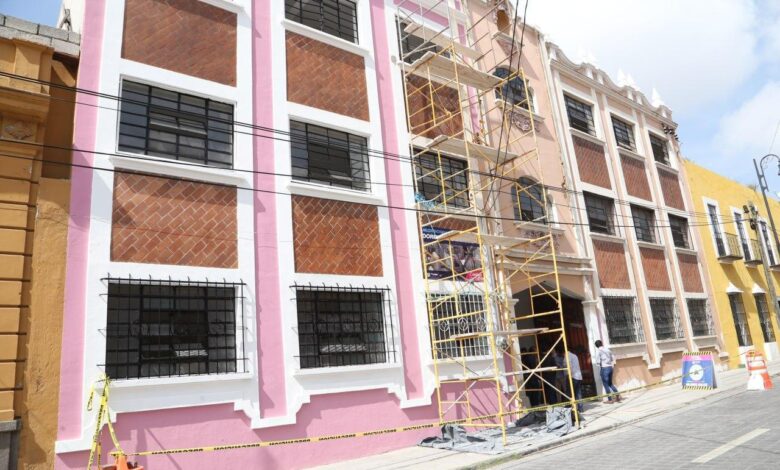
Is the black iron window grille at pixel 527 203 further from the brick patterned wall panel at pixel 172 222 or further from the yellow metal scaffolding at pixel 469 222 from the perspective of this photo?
the brick patterned wall panel at pixel 172 222

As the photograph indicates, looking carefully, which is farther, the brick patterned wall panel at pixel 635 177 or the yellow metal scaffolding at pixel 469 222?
the brick patterned wall panel at pixel 635 177

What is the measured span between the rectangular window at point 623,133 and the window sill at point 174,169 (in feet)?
47.5

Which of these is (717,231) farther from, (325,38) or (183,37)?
(183,37)

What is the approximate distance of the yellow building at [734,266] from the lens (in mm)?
20516

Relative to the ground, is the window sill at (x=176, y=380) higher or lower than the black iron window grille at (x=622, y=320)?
lower

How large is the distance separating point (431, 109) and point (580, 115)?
7102 millimetres

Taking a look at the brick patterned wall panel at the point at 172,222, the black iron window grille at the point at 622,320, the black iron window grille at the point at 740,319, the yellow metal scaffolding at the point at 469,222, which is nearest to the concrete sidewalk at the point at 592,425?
the yellow metal scaffolding at the point at 469,222

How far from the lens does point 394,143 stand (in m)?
12.1

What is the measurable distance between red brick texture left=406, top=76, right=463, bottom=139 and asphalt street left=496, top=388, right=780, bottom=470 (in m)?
6.95

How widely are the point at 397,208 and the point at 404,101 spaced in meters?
2.68

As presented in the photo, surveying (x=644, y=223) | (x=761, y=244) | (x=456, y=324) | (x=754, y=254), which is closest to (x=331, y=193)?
(x=456, y=324)

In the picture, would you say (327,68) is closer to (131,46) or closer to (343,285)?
(131,46)

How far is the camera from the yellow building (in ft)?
67.3

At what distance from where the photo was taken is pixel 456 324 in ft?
38.8
